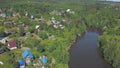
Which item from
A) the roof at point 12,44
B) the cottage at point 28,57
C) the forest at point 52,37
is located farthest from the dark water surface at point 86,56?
the roof at point 12,44

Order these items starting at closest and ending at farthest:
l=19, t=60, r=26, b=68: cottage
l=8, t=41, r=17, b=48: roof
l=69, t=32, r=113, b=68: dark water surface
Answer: l=19, t=60, r=26, b=68: cottage
l=69, t=32, r=113, b=68: dark water surface
l=8, t=41, r=17, b=48: roof

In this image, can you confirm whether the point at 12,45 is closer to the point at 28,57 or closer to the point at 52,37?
the point at 28,57

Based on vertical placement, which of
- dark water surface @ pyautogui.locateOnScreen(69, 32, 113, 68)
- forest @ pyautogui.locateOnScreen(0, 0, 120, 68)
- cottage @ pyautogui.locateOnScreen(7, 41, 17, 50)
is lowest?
dark water surface @ pyautogui.locateOnScreen(69, 32, 113, 68)

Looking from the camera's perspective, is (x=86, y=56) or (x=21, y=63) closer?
(x=21, y=63)

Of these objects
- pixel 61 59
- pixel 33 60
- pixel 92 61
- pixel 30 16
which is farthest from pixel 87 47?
pixel 30 16

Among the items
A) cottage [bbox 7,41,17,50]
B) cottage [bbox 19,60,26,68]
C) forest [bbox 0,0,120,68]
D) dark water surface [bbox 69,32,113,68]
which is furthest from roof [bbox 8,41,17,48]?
dark water surface [bbox 69,32,113,68]

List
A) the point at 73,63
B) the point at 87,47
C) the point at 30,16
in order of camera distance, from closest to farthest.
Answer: the point at 73,63 → the point at 87,47 → the point at 30,16

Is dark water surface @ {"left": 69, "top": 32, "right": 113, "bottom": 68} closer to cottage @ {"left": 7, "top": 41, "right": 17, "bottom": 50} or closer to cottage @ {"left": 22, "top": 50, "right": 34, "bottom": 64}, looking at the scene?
cottage @ {"left": 22, "top": 50, "right": 34, "bottom": 64}

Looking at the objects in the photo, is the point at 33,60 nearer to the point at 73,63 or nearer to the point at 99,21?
the point at 73,63

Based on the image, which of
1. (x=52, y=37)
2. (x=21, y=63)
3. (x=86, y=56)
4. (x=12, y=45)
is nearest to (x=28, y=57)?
(x=21, y=63)
